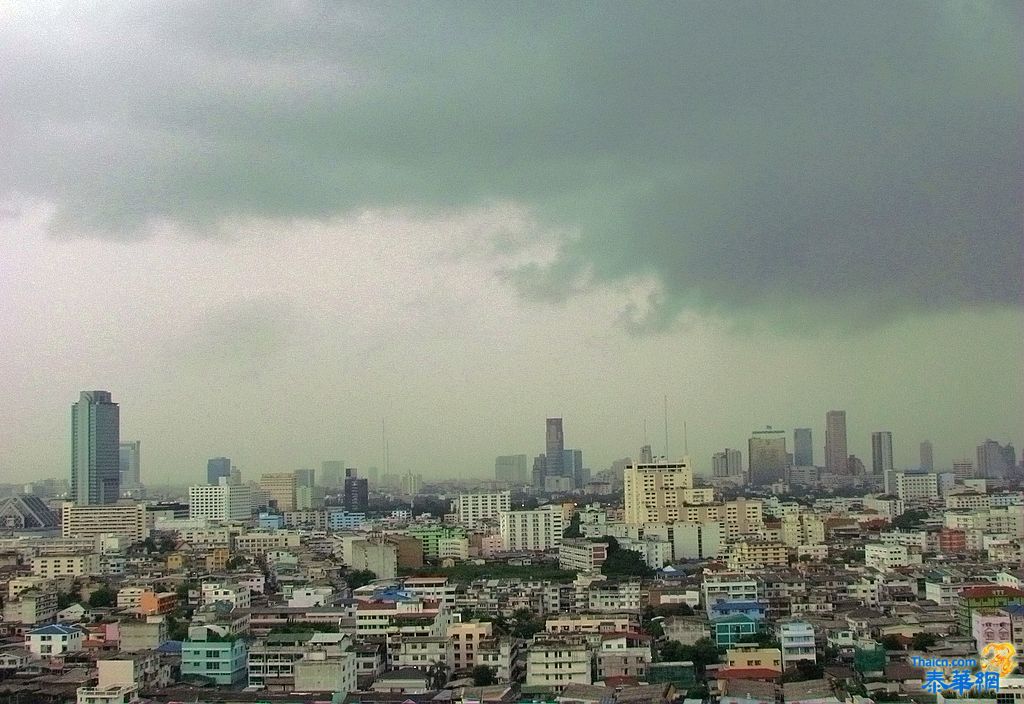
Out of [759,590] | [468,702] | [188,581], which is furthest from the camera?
[188,581]

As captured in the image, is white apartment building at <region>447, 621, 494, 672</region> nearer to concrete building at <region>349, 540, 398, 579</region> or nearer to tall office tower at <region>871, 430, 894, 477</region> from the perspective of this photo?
concrete building at <region>349, 540, 398, 579</region>

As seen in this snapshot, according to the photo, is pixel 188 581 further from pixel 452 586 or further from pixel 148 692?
pixel 148 692

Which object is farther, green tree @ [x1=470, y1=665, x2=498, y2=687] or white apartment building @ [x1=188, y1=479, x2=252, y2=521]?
white apartment building @ [x1=188, y1=479, x2=252, y2=521]

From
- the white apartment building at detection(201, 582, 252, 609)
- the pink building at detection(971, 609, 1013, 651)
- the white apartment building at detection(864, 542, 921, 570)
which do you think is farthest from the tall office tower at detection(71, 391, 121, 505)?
the pink building at detection(971, 609, 1013, 651)

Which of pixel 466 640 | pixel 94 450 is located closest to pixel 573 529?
pixel 466 640

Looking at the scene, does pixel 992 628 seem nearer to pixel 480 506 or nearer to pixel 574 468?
pixel 480 506

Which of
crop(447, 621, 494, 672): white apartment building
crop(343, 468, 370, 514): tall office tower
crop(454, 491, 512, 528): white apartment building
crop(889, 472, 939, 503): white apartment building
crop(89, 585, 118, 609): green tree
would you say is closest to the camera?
crop(447, 621, 494, 672): white apartment building

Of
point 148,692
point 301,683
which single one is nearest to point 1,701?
point 148,692
